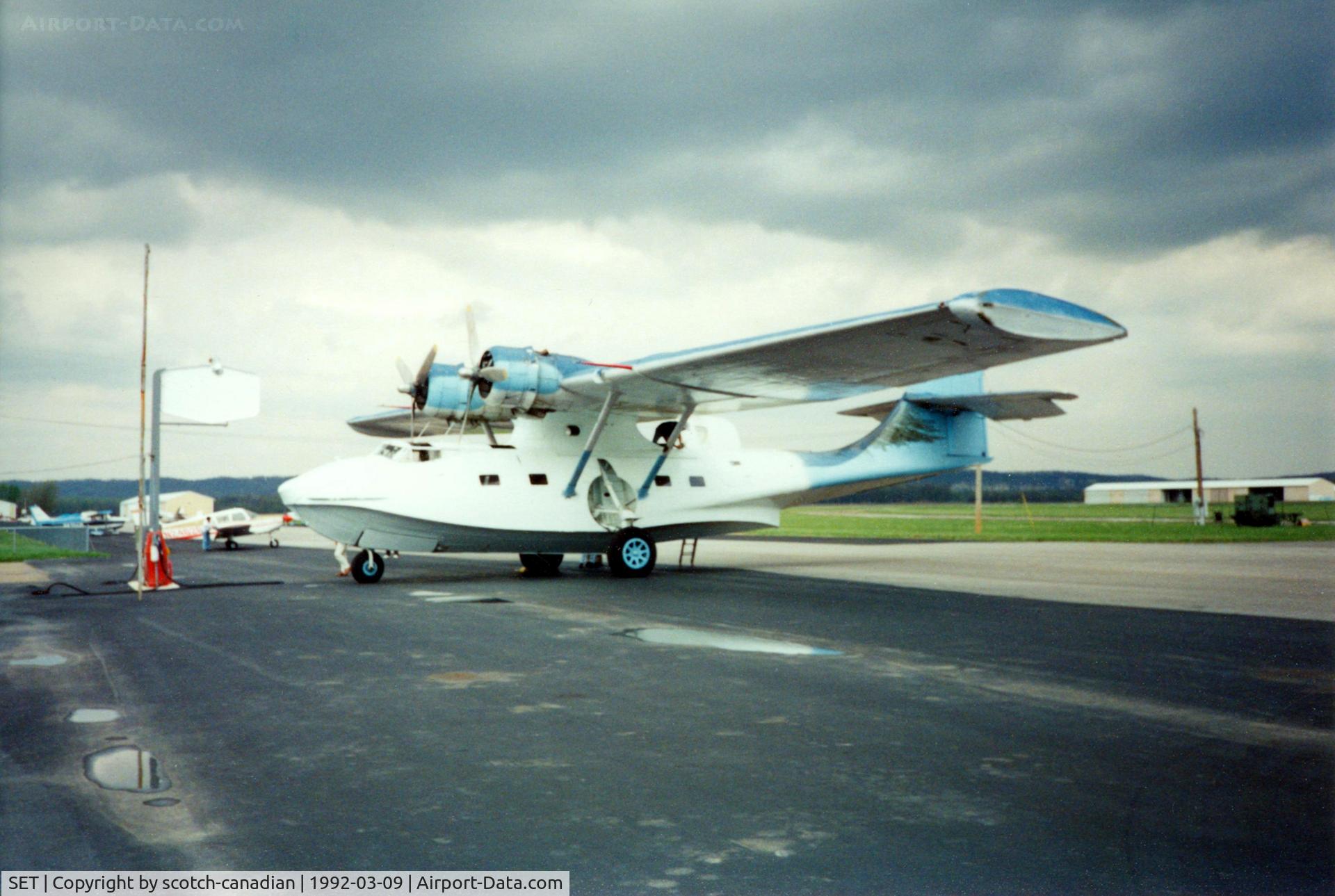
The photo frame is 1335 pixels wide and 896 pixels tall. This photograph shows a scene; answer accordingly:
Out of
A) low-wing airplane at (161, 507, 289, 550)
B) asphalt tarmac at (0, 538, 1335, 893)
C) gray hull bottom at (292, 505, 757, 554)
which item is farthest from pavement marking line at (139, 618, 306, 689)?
low-wing airplane at (161, 507, 289, 550)

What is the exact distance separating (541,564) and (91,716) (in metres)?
13.3

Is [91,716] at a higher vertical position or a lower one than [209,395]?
lower

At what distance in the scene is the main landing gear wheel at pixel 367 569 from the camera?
15.8 meters

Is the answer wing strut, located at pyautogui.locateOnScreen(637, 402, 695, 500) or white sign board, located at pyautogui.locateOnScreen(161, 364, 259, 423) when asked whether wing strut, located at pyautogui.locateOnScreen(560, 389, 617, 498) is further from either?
white sign board, located at pyautogui.locateOnScreen(161, 364, 259, 423)

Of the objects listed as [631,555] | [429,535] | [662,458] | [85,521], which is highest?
[662,458]

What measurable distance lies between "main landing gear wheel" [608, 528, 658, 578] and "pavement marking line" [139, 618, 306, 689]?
808cm

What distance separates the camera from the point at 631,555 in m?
A: 17.1

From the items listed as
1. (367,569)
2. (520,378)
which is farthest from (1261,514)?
(367,569)

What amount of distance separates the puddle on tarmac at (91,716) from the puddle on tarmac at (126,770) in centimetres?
82

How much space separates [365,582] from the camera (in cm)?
1591

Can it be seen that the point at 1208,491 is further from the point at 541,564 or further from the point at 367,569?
the point at 367,569

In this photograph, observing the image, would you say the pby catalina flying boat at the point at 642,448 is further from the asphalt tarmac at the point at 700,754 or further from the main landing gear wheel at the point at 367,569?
the asphalt tarmac at the point at 700,754

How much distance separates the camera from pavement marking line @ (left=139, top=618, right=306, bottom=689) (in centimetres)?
677

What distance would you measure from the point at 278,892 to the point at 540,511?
13686 mm
